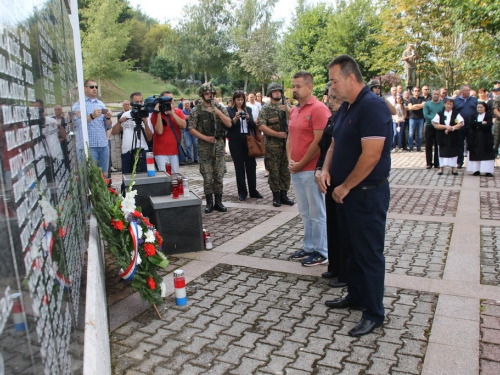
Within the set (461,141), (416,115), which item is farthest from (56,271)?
(416,115)

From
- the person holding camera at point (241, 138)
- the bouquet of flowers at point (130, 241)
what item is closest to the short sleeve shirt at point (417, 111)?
the person holding camera at point (241, 138)

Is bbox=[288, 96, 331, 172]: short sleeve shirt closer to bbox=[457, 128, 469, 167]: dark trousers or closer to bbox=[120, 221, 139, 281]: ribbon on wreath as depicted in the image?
bbox=[120, 221, 139, 281]: ribbon on wreath

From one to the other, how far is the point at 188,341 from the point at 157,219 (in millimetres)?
2301

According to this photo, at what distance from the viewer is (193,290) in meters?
4.48

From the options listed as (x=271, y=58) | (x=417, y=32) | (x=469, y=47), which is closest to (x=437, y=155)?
(x=469, y=47)

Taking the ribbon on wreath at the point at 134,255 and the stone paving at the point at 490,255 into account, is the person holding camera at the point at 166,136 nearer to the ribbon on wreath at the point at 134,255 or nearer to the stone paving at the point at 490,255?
the ribbon on wreath at the point at 134,255

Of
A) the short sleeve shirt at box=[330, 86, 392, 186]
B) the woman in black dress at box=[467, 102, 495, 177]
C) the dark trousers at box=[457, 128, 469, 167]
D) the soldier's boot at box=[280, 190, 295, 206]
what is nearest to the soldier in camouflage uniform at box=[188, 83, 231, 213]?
the soldier's boot at box=[280, 190, 295, 206]

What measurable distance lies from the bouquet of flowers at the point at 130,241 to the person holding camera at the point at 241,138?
443cm

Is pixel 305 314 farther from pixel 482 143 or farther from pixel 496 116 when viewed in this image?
pixel 496 116

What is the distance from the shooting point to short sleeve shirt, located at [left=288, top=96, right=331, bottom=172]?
15.9 ft

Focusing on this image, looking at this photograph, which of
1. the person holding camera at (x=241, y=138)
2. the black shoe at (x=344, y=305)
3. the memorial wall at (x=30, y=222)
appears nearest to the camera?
the memorial wall at (x=30, y=222)

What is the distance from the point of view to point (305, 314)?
3883mm

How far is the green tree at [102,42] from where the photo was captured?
3366cm

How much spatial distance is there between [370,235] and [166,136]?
4699 millimetres
